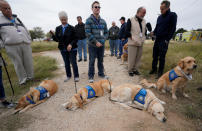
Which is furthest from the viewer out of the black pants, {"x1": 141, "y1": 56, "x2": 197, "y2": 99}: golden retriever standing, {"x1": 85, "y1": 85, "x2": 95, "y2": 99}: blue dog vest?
the black pants

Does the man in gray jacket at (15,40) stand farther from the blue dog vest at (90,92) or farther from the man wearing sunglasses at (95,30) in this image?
the blue dog vest at (90,92)

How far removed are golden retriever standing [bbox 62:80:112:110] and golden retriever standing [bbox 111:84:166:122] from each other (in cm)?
43

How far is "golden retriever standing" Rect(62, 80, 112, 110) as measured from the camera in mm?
2604

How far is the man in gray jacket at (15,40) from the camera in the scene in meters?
3.25

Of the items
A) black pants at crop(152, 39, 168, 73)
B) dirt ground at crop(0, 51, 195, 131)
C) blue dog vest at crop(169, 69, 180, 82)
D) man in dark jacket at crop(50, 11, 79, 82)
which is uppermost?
man in dark jacket at crop(50, 11, 79, 82)

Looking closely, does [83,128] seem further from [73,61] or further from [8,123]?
[73,61]

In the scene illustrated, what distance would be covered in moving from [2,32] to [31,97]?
243 centimetres

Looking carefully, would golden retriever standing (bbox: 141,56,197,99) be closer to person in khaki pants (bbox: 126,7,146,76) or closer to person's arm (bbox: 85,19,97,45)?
person in khaki pants (bbox: 126,7,146,76)

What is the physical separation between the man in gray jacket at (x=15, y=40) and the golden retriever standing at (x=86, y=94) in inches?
106

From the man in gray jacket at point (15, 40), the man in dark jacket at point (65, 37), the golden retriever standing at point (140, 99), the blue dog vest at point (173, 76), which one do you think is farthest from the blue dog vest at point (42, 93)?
the blue dog vest at point (173, 76)

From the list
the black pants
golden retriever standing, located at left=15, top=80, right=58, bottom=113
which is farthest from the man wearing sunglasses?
the black pants

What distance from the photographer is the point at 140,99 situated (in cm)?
251

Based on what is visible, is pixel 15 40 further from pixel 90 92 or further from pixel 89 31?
pixel 90 92

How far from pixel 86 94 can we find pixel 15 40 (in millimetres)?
3122
